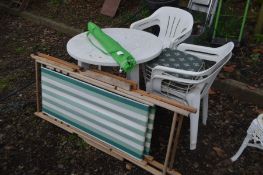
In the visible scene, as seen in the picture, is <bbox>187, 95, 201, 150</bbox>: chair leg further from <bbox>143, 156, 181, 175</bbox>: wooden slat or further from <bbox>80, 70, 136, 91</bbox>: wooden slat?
<bbox>80, 70, 136, 91</bbox>: wooden slat

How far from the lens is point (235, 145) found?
332cm

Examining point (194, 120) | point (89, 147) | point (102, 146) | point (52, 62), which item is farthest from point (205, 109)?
point (52, 62)

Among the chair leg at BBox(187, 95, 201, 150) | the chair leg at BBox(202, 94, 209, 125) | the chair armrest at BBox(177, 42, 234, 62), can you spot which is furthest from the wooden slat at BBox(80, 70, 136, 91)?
the chair leg at BBox(202, 94, 209, 125)

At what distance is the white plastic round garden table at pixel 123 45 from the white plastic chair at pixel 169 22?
421mm

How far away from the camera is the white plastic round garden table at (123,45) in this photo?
111 inches

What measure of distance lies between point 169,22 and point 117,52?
4.29ft

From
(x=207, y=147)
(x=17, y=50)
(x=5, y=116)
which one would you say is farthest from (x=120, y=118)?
(x=17, y=50)

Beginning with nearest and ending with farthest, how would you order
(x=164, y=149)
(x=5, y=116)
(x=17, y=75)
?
(x=164, y=149), (x=5, y=116), (x=17, y=75)

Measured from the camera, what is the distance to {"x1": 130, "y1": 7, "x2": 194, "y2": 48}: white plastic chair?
12.2ft

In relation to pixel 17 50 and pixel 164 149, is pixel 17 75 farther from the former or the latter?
pixel 164 149

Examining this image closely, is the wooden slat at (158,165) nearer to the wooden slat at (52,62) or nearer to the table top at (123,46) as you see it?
the table top at (123,46)

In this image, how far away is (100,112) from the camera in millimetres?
2975

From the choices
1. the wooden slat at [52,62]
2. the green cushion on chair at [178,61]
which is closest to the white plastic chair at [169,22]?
the green cushion on chair at [178,61]

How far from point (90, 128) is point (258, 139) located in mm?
1547
